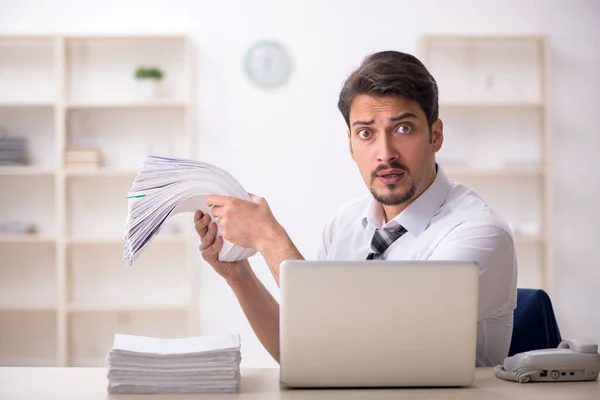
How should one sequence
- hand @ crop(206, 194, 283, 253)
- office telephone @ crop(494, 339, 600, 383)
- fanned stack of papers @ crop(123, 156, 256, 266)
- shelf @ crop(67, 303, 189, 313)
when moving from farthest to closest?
shelf @ crop(67, 303, 189, 313) < hand @ crop(206, 194, 283, 253) < fanned stack of papers @ crop(123, 156, 256, 266) < office telephone @ crop(494, 339, 600, 383)

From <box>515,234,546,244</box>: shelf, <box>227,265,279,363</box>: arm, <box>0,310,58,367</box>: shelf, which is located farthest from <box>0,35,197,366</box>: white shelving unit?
<box>227,265,279,363</box>: arm

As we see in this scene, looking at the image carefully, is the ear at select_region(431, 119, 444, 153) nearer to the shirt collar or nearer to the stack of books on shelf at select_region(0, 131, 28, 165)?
the shirt collar

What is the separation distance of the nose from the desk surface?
614mm

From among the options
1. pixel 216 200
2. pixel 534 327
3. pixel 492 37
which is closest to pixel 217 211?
pixel 216 200

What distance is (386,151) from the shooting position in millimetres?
1758

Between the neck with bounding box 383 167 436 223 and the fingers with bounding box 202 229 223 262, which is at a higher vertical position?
the neck with bounding box 383 167 436 223

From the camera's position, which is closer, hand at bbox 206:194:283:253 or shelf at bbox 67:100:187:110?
Answer: hand at bbox 206:194:283:253

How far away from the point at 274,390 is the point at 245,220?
1.43 ft

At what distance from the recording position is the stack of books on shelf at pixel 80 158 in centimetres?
433

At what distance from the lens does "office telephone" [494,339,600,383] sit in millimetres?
1242

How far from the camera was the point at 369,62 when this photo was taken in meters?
1.82

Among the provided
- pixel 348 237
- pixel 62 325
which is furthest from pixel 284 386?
pixel 62 325

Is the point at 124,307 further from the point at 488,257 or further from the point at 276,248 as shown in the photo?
the point at 488,257

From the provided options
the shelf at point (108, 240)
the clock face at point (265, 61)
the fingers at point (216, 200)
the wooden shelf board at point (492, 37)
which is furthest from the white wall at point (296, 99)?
the fingers at point (216, 200)
